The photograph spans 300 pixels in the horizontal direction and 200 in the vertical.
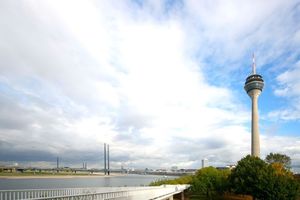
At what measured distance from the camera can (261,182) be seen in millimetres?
62844

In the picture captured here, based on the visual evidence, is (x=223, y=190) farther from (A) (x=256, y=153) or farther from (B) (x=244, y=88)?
(B) (x=244, y=88)

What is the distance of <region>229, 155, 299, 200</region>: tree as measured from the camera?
60.6 m

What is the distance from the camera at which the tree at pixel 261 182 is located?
6059cm

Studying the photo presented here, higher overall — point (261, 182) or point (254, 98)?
point (254, 98)

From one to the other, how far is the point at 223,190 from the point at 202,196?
7.38 metres

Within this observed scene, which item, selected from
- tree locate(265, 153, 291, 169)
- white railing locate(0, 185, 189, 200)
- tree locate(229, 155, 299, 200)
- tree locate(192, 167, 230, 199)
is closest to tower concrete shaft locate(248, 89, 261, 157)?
tree locate(265, 153, 291, 169)

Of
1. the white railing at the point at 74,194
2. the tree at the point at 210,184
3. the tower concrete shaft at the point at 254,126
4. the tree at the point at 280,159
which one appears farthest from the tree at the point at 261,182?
the tower concrete shaft at the point at 254,126

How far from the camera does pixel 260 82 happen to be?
174 metres

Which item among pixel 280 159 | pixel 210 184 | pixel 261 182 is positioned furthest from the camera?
pixel 280 159

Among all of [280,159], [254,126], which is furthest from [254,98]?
[280,159]

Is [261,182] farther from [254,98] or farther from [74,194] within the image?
[254,98]

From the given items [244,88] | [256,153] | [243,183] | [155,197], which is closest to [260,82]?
[244,88]

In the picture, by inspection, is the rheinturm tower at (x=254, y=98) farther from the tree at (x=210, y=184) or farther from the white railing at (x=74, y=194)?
the white railing at (x=74, y=194)

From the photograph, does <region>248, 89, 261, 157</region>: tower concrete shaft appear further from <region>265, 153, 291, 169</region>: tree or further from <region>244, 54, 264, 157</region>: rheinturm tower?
<region>265, 153, 291, 169</region>: tree
